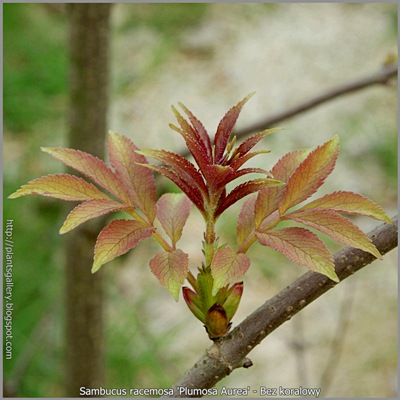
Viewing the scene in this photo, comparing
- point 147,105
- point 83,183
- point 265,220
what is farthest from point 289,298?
point 147,105

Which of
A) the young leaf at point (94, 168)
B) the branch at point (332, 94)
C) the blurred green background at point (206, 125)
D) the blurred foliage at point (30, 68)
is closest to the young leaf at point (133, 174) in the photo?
the young leaf at point (94, 168)

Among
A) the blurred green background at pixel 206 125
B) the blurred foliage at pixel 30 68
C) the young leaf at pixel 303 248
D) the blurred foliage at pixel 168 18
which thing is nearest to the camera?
the young leaf at pixel 303 248

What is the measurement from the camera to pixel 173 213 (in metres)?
0.47

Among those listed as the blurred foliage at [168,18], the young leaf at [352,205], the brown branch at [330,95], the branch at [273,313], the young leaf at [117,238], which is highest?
the blurred foliage at [168,18]

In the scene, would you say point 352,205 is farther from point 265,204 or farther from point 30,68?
point 30,68

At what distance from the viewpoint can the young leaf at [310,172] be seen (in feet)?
1.37

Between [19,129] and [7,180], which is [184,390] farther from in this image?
[19,129]

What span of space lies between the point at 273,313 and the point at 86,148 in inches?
19.4

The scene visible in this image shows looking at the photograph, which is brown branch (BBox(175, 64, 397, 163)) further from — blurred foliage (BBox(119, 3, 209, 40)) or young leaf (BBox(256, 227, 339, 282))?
blurred foliage (BBox(119, 3, 209, 40))

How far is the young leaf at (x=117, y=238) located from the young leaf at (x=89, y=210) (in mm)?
10

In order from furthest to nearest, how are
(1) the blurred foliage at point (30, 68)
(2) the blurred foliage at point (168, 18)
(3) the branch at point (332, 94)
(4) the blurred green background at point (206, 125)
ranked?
(2) the blurred foliage at point (168, 18)
(1) the blurred foliage at point (30, 68)
(4) the blurred green background at point (206, 125)
(3) the branch at point (332, 94)

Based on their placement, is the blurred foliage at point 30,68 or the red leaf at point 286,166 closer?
the red leaf at point 286,166

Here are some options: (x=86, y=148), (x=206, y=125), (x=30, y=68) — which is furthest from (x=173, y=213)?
(x=30, y=68)

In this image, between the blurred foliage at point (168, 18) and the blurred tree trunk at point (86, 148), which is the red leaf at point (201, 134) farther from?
the blurred foliage at point (168, 18)
